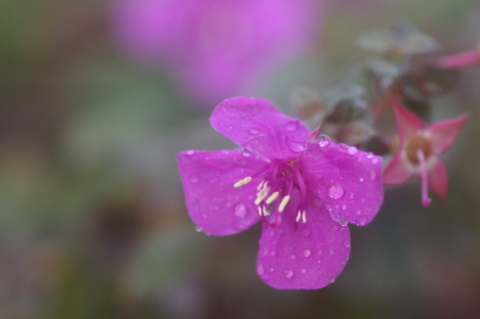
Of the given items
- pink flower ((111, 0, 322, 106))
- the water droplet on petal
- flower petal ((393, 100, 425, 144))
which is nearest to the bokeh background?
pink flower ((111, 0, 322, 106))

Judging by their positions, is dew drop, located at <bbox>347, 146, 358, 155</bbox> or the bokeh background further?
the bokeh background

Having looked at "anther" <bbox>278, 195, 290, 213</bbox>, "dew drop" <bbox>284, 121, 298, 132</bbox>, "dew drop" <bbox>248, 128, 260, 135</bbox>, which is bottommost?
"anther" <bbox>278, 195, 290, 213</bbox>

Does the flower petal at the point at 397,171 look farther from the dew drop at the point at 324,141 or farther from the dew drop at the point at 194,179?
the dew drop at the point at 194,179

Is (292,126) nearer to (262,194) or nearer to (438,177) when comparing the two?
(262,194)

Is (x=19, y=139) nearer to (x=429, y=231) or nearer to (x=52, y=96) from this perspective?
(x=52, y=96)

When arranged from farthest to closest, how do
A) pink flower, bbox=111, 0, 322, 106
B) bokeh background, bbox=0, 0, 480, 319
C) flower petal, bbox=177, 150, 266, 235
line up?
pink flower, bbox=111, 0, 322, 106 → bokeh background, bbox=0, 0, 480, 319 → flower petal, bbox=177, 150, 266, 235

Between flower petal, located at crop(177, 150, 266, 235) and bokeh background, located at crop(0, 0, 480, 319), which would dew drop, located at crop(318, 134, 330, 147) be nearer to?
flower petal, located at crop(177, 150, 266, 235)

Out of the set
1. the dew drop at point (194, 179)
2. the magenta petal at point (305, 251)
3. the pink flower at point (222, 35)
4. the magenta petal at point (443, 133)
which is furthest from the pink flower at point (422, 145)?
the pink flower at point (222, 35)
